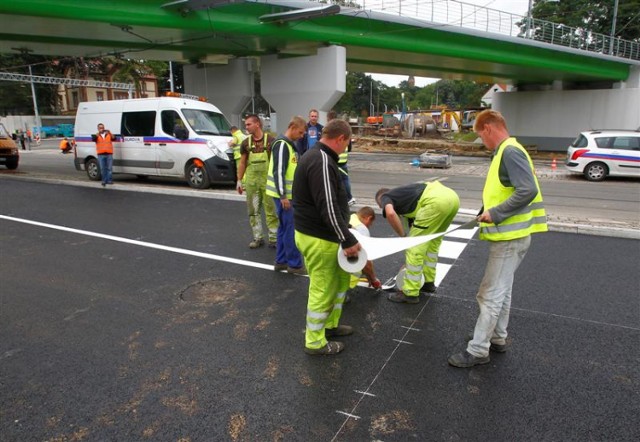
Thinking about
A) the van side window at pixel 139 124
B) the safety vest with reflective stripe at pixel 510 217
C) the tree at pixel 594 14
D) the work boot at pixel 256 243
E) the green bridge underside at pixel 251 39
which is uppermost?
the tree at pixel 594 14

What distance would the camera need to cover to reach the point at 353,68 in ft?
102

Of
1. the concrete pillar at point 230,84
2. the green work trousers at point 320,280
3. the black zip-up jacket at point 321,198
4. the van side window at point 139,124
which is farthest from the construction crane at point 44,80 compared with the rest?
the green work trousers at point 320,280

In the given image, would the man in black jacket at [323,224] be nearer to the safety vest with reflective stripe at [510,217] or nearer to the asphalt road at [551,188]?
the safety vest with reflective stripe at [510,217]

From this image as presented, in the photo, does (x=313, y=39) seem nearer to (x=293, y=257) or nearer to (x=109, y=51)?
(x=109, y=51)

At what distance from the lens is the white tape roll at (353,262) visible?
3.42 m

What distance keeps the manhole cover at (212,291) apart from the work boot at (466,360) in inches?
94.5

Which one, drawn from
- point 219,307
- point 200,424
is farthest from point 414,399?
point 219,307

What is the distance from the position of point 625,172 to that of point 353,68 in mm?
19642

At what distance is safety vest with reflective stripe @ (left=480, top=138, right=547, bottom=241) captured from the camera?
3.30m

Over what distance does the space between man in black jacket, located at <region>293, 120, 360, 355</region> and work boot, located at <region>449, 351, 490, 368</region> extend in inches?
35.9

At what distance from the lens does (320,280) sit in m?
3.56

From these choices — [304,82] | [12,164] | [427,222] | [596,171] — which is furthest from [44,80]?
[427,222]

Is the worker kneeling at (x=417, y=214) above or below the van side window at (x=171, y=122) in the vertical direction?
below

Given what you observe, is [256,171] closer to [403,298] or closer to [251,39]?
[403,298]
